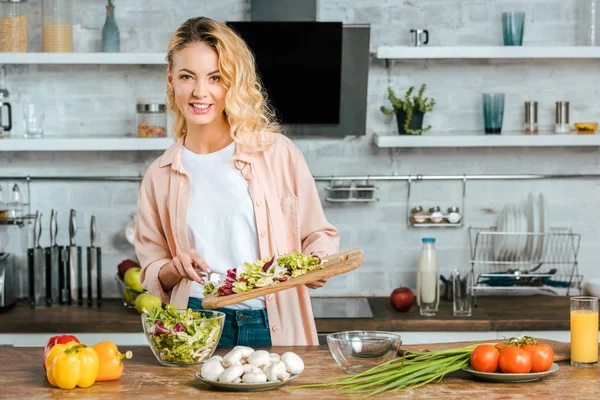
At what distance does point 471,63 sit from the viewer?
13.6 feet

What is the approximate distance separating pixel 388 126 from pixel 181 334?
232cm

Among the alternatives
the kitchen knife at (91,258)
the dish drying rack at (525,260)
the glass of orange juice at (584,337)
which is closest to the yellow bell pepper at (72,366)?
the glass of orange juice at (584,337)

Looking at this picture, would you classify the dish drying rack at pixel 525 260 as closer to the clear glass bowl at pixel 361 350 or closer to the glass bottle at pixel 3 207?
the clear glass bowl at pixel 361 350

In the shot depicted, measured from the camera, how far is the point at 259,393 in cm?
190

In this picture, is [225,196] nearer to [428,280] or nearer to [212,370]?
[212,370]

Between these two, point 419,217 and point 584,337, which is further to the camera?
point 419,217

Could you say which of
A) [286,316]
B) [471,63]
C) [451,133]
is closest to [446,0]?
[471,63]

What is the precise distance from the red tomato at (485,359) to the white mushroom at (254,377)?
0.48 meters

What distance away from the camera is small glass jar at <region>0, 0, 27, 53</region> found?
3.89 metres

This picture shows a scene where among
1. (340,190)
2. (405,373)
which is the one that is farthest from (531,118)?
(405,373)

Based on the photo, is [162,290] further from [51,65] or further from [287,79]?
[51,65]

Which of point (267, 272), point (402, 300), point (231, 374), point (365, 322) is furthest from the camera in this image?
point (402, 300)

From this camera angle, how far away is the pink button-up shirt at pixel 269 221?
2455mm

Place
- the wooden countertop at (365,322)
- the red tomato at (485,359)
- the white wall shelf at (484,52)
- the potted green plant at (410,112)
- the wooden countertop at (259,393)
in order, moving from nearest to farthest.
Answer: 1. the wooden countertop at (259,393)
2. the red tomato at (485,359)
3. the wooden countertop at (365,322)
4. the white wall shelf at (484,52)
5. the potted green plant at (410,112)
